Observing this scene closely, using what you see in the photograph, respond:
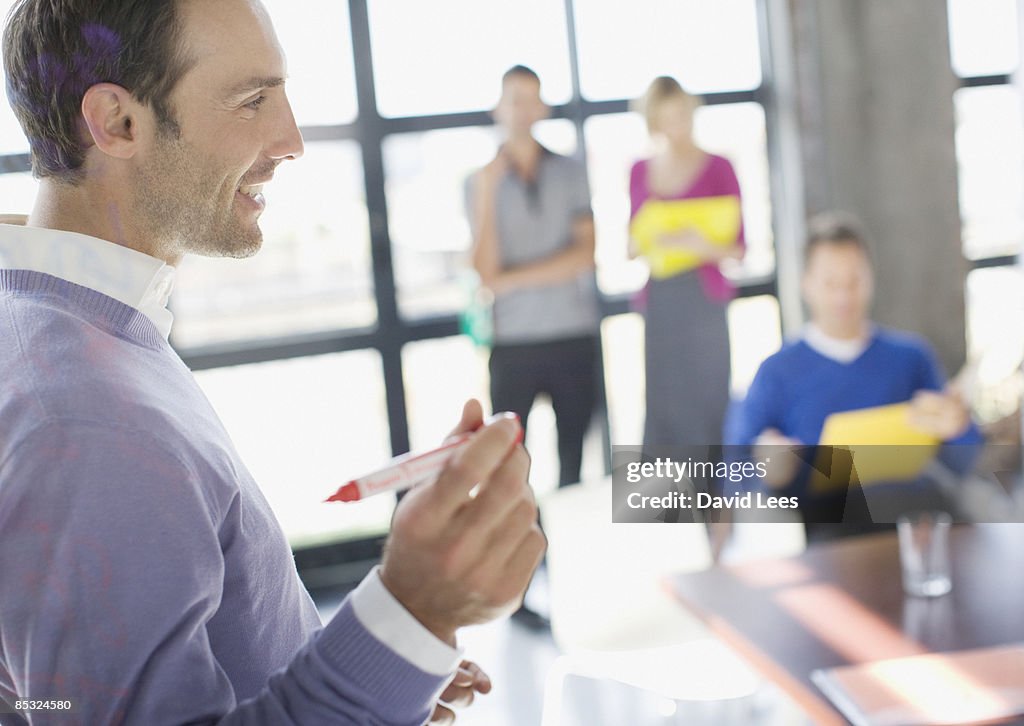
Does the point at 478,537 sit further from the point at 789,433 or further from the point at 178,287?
the point at 178,287

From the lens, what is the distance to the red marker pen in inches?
26.3

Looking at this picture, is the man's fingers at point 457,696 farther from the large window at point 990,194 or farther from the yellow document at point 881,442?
the large window at point 990,194

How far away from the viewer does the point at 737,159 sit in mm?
4152

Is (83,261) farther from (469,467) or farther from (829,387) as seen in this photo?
(829,387)

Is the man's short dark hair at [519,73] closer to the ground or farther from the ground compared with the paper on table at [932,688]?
farther from the ground

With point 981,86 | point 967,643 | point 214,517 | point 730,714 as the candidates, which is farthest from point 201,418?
point 981,86

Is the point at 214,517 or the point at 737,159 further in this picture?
the point at 737,159

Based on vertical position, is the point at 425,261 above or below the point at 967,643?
above

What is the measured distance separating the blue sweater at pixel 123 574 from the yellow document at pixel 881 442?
1896 millimetres

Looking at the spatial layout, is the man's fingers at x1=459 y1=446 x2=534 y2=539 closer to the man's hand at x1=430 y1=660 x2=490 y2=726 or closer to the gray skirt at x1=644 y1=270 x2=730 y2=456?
the man's hand at x1=430 y1=660 x2=490 y2=726

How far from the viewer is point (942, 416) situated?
2463 millimetres

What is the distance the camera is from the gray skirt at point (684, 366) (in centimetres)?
357

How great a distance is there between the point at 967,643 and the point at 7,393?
1.44 metres

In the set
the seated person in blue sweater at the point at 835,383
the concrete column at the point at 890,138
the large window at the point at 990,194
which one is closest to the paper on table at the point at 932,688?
the seated person in blue sweater at the point at 835,383
